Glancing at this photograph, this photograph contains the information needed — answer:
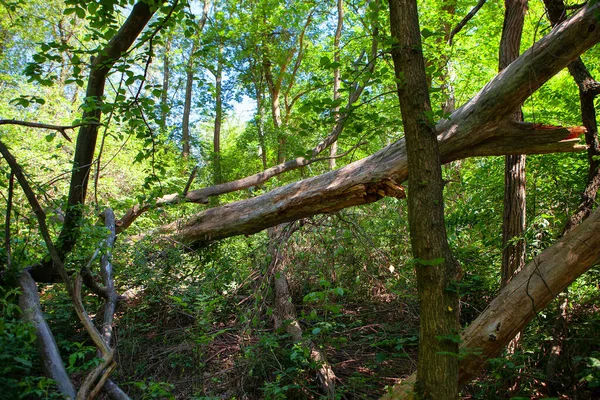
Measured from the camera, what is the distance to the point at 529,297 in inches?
131

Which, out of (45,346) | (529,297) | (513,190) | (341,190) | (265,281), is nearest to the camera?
(529,297)

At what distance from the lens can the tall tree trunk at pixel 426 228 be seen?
2.13 m

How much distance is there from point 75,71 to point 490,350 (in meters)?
3.75

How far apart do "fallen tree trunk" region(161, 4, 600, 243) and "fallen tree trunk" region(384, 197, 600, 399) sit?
1206 mm

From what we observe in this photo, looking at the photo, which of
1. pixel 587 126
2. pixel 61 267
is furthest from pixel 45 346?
pixel 587 126

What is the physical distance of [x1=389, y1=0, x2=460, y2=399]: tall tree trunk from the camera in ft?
6.99

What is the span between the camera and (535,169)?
4902 mm

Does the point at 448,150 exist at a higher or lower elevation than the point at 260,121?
lower

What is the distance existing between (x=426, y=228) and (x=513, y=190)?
100 inches

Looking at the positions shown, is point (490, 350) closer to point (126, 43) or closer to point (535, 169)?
point (535, 169)

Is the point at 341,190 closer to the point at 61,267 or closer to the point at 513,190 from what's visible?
the point at 513,190

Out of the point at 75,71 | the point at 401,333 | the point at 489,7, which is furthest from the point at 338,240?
the point at 489,7

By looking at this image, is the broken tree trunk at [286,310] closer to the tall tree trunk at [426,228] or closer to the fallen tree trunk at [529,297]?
the fallen tree trunk at [529,297]

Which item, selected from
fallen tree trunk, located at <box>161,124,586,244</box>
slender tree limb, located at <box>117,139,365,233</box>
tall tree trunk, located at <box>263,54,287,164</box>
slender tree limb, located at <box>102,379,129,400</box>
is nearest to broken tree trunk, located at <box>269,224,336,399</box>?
fallen tree trunk, located at <box>161,124,586,244</box>
